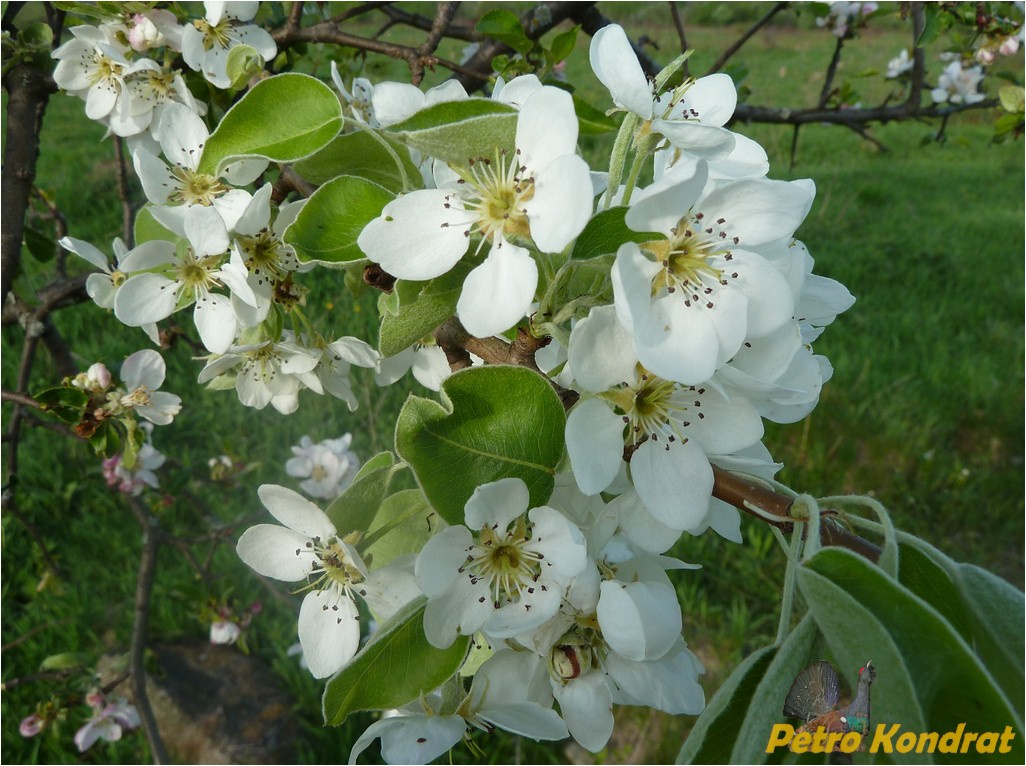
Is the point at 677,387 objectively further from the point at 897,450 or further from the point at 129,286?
the point at 897,450

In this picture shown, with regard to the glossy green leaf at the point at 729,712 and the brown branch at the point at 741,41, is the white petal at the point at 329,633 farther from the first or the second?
the brown branch at the point at 741,41

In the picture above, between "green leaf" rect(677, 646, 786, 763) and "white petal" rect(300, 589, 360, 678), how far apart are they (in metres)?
0.37

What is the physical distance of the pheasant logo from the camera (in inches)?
21.2

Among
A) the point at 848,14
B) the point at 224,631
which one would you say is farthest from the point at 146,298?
the point at 848,14

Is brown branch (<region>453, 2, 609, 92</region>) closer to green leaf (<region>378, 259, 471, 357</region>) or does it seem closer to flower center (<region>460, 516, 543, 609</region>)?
green leaf (<region>378, 259, 471, 357</region>)

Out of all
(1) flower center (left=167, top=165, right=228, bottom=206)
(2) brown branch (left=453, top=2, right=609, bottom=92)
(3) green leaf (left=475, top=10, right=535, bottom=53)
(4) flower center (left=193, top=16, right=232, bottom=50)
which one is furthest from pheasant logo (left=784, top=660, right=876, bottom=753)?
(2) brown branch (left=453, top=2, right=609, bottom=92)

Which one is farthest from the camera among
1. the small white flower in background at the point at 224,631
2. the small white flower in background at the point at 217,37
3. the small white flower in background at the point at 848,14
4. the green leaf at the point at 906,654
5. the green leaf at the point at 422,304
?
the small white flower in background at the point at 848,14

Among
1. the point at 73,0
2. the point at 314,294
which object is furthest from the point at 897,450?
the point at 73,0

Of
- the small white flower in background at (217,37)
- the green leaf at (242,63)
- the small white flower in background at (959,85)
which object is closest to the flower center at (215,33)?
the small white flower in background at (217,37)

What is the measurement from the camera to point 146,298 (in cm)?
91

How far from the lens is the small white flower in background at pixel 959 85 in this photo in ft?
14.0

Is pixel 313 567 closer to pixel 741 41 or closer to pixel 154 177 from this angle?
pixel 154 177

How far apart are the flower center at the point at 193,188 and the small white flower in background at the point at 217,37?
219 mm

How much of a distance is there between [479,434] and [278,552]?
0.97 feet
